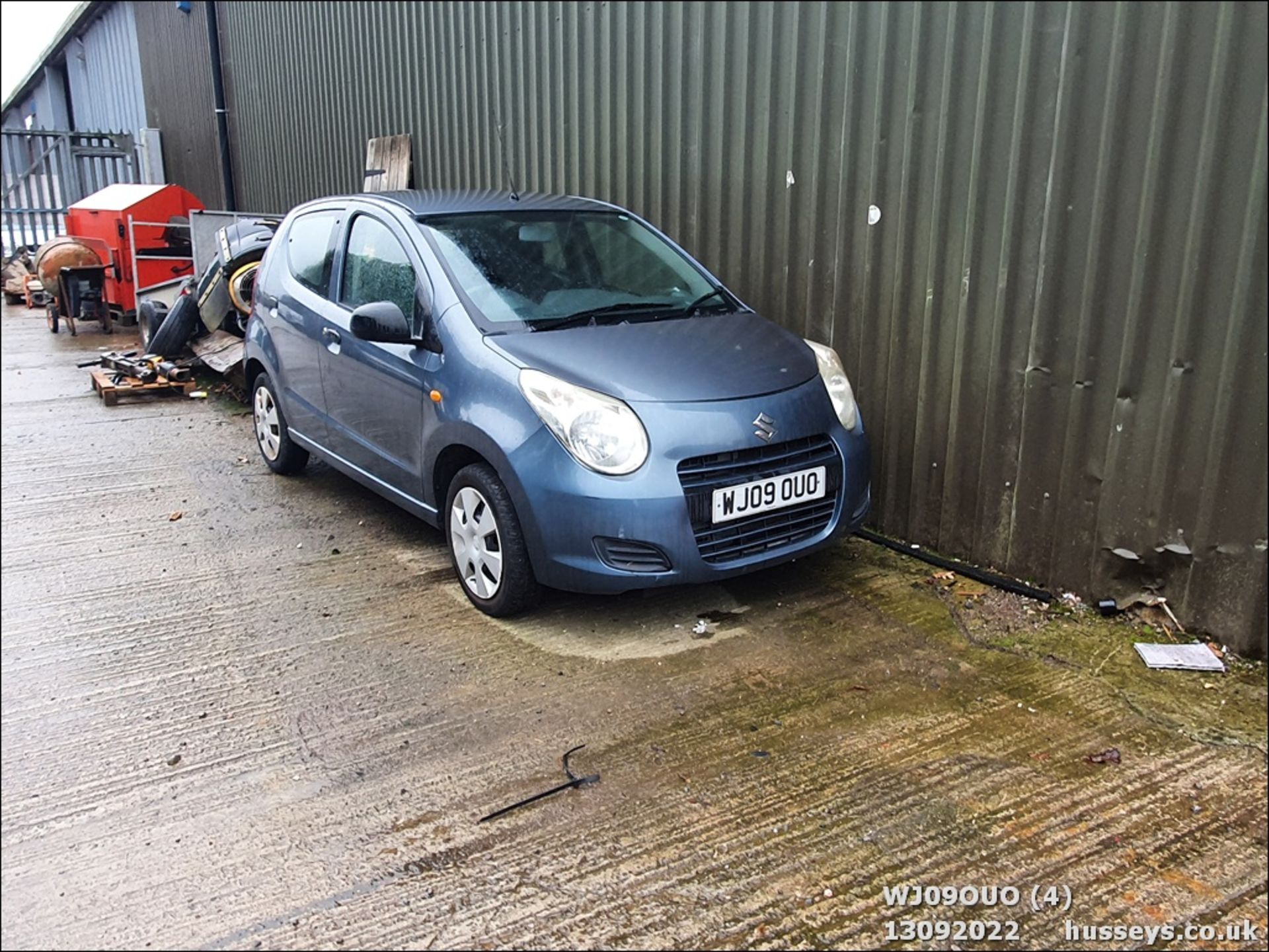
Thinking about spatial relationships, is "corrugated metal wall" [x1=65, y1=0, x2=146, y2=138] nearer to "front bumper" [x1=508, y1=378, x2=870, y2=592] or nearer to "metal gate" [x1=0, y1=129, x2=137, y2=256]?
"metal gate" [x1=0, y1=129, x2=137, y2=256]

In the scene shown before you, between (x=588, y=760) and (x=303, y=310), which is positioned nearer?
(x=588, y=760)

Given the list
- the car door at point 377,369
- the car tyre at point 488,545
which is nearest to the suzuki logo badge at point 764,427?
the car tyre at point 488,545

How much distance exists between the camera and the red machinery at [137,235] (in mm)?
12305

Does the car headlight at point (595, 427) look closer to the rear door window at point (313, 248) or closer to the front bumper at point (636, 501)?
the front bumper at point (636, 501)

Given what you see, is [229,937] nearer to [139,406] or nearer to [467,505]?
[467,505]

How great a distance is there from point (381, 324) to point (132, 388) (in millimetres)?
5251

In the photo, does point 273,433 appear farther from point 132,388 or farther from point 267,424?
point 132,388

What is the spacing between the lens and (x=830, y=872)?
2613mm

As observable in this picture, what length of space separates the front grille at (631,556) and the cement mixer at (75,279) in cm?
1079

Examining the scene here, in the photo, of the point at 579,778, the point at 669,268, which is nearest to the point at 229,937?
the point at 579,778

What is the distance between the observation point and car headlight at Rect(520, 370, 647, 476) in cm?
369

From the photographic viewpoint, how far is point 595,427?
146 inches

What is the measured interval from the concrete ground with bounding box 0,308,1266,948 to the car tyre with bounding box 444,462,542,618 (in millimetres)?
126

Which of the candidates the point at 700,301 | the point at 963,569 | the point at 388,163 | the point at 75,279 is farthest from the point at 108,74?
the point at 963,569
